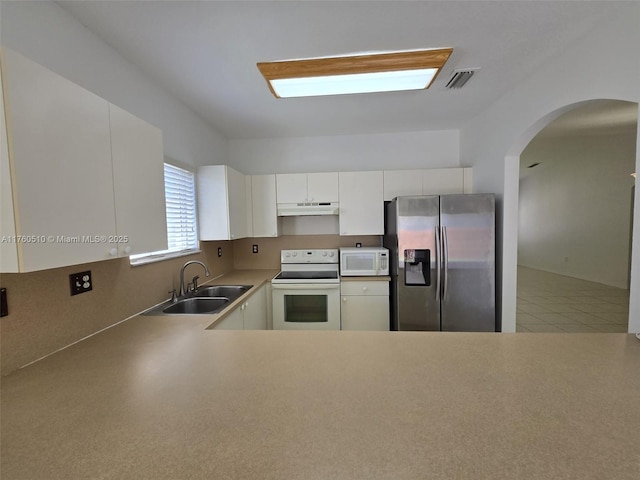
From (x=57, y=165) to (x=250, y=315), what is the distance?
1755 millimetres

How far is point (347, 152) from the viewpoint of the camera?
11.5ft

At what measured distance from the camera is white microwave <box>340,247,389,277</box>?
3012mm

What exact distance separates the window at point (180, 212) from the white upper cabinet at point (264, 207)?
77 centimetres

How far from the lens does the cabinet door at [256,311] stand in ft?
7.57

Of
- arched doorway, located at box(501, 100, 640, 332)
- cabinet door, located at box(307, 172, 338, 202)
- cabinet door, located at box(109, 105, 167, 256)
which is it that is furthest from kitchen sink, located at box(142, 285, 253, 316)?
arched doorway, located at box(501, 100, 640, 332)

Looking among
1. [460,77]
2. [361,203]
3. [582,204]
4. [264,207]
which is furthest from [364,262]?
[582,204]

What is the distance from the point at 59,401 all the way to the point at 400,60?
2.37 meters

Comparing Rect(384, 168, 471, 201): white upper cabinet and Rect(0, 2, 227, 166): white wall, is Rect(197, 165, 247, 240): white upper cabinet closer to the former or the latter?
Rect(0, 2, 227, 166): white wall

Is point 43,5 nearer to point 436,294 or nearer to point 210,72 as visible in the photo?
point 210,72

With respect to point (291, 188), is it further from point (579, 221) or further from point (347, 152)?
point (579, 221)

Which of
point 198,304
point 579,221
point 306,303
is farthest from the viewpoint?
point 579,221

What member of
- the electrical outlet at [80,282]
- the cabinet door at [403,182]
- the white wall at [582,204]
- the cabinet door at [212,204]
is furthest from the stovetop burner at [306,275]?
the white wall at [582,204]

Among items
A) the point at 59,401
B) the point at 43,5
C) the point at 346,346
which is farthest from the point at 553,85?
the point at 59,401

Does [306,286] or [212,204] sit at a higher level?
[212,204]
